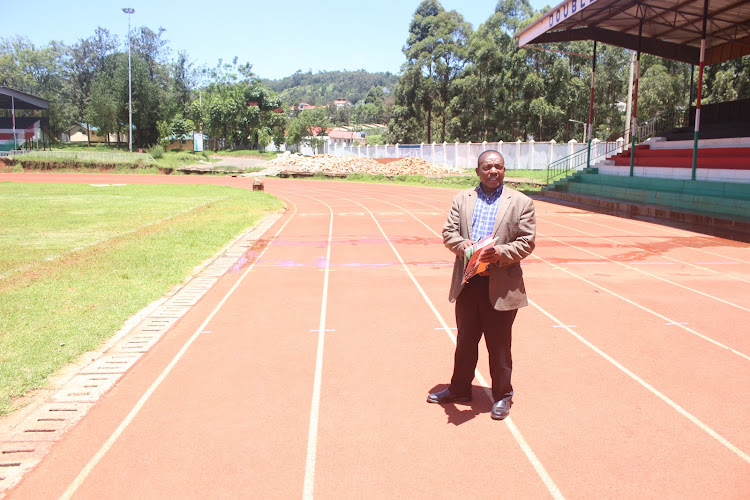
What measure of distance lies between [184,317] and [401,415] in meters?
3.24

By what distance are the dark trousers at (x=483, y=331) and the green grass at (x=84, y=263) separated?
3.10m

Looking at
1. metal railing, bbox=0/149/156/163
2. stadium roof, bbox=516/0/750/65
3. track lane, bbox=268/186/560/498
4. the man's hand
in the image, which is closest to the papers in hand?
the man's hand

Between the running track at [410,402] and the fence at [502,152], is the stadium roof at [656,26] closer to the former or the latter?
the fence at [502,152]

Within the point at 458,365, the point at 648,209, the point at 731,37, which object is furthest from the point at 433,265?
the point at 731,37

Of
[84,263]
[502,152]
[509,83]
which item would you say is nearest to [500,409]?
[84,263]

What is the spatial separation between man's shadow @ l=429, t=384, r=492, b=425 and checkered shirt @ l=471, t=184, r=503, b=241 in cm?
122

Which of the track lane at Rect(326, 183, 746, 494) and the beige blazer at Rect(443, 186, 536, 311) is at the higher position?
the beige blazer at Rect(443, 186, 536, 311)

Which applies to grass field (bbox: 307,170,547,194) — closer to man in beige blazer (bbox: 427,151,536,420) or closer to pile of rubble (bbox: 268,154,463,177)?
pile of rubble (bbox: 268,154,463,177)

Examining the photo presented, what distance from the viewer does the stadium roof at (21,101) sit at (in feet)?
167

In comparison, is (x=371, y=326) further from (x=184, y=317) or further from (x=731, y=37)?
(x=731, y=37)

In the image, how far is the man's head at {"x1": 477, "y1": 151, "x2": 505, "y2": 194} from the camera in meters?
3.79

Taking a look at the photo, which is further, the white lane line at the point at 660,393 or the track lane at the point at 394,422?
the white lane line at the point at 660,393

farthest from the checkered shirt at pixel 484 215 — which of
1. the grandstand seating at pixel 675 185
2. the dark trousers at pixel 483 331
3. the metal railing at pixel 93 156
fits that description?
the metal railing at pixel 93 156

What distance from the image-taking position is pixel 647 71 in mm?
41656
